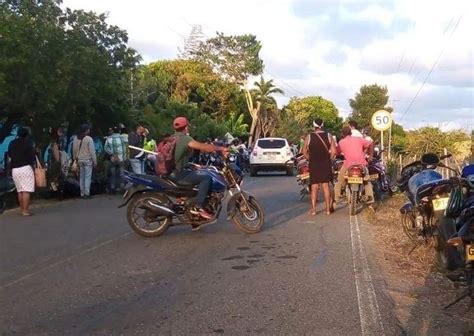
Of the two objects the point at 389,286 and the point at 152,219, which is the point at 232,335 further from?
the point at 152,219

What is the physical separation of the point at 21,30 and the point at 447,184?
919 centimetres

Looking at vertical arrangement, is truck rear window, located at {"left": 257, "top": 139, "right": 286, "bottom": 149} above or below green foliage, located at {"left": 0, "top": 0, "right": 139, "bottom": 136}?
below

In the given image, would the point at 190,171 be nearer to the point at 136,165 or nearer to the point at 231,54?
the point at 136,165

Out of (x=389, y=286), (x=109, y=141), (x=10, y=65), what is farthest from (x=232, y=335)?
(x=109, y=141)

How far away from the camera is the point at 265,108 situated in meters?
60.8

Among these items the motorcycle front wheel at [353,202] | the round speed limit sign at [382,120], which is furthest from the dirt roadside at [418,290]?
the round speed limit sign at [382,120]

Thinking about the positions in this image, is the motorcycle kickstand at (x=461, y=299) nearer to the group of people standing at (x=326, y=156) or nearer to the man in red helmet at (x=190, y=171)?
the man in red helmet at (x=190, y=171)

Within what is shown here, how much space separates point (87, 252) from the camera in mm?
8844

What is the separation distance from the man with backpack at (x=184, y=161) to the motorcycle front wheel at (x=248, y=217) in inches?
21.2

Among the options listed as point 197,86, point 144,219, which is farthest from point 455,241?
point 197,86

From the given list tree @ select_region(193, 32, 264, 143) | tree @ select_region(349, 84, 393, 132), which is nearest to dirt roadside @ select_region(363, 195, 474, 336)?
tree @ select_region(193, 32, 264, 143)

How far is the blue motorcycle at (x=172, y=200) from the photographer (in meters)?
9.83

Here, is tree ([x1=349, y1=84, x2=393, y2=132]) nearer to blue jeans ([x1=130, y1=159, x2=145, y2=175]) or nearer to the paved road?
blue jeans ([x1=130, y1=159, x2=145, y2=175])

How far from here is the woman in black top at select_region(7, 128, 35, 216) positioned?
12.6 meters
